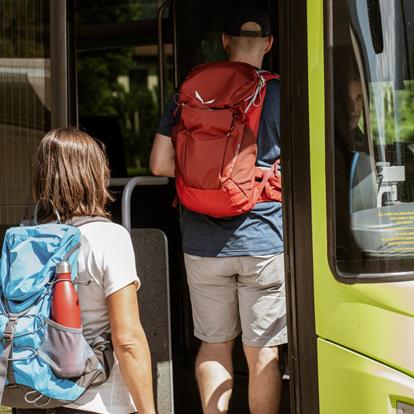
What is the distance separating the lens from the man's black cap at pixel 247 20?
3.28 m

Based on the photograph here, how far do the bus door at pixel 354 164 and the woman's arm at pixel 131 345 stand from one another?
59 centimetres

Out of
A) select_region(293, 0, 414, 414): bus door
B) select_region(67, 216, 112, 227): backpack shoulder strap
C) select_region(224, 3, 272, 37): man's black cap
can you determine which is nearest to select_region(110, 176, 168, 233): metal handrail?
select_region(67, 216, 112, 227): backpack shoulder strap

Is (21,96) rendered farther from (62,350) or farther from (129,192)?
(62,350)

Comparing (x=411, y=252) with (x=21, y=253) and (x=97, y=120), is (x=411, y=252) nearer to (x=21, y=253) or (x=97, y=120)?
(x=21, y=253)

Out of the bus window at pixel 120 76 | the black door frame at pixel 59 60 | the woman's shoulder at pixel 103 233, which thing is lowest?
the woman's shoulder at pixel 103 233

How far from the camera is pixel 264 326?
3270mm

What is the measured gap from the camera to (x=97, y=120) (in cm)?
537

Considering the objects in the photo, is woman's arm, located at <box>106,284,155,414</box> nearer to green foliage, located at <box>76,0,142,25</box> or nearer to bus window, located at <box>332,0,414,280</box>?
bus window, located at <box>332,0,414,280</box>

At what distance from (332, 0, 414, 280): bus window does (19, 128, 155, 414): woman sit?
2.29ft

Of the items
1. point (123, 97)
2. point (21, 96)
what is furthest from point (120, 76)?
point (21, 96)

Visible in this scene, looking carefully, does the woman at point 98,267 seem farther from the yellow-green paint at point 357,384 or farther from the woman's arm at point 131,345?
the yellow-green paint at point 357,384

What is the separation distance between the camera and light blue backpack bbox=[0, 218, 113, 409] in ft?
8.26

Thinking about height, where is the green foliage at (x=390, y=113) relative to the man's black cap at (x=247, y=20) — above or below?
below

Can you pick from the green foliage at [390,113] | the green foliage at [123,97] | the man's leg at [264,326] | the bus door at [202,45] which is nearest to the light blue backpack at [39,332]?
the man's leg at [264,326]
